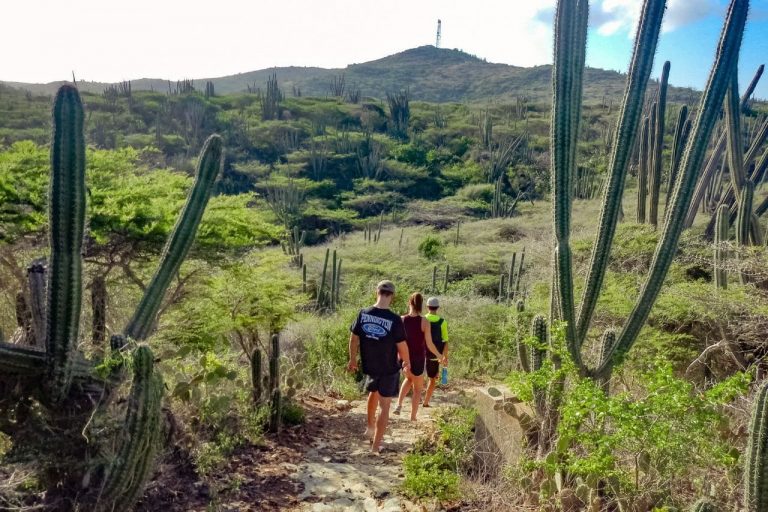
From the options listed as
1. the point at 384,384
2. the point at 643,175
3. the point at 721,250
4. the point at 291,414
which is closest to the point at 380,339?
the point at 384,384

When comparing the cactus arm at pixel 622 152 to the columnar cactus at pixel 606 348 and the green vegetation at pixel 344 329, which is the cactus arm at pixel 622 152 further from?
the columnar cactus at pixel 606 348

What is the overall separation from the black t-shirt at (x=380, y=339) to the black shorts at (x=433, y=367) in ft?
5.21

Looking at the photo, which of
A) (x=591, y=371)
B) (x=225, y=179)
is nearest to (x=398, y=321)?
(x=591, y=371)

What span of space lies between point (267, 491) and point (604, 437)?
2.74 metres

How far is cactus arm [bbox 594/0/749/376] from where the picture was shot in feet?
14.4

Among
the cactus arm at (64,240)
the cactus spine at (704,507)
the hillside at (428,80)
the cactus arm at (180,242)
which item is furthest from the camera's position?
the hillside at (428,80)

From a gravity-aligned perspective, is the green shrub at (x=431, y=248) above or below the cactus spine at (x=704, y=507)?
below

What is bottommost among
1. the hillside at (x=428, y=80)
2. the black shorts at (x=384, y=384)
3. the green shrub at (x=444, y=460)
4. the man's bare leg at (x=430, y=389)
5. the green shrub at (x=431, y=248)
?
the green shrub at (x=431, y=248)

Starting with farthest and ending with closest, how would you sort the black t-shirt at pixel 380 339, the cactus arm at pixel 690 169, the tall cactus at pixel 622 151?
1. the black t-shirt at pixel 380 339
2. the cactus arm at pixel 690 169
3. the tall cactus at pixel 622 151

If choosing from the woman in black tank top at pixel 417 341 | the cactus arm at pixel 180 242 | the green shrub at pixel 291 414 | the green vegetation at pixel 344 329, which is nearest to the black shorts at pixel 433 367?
the woman in black tank top at pixel 417 341

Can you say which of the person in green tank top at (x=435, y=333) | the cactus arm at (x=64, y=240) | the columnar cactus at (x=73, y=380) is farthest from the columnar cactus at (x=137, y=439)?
the person in green tank top at (x=435, y=333)

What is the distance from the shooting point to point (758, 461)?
9.20 ft

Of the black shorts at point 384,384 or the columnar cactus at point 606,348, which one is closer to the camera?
the columnar cactus at point 606,348

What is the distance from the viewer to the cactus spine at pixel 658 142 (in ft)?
32.1
